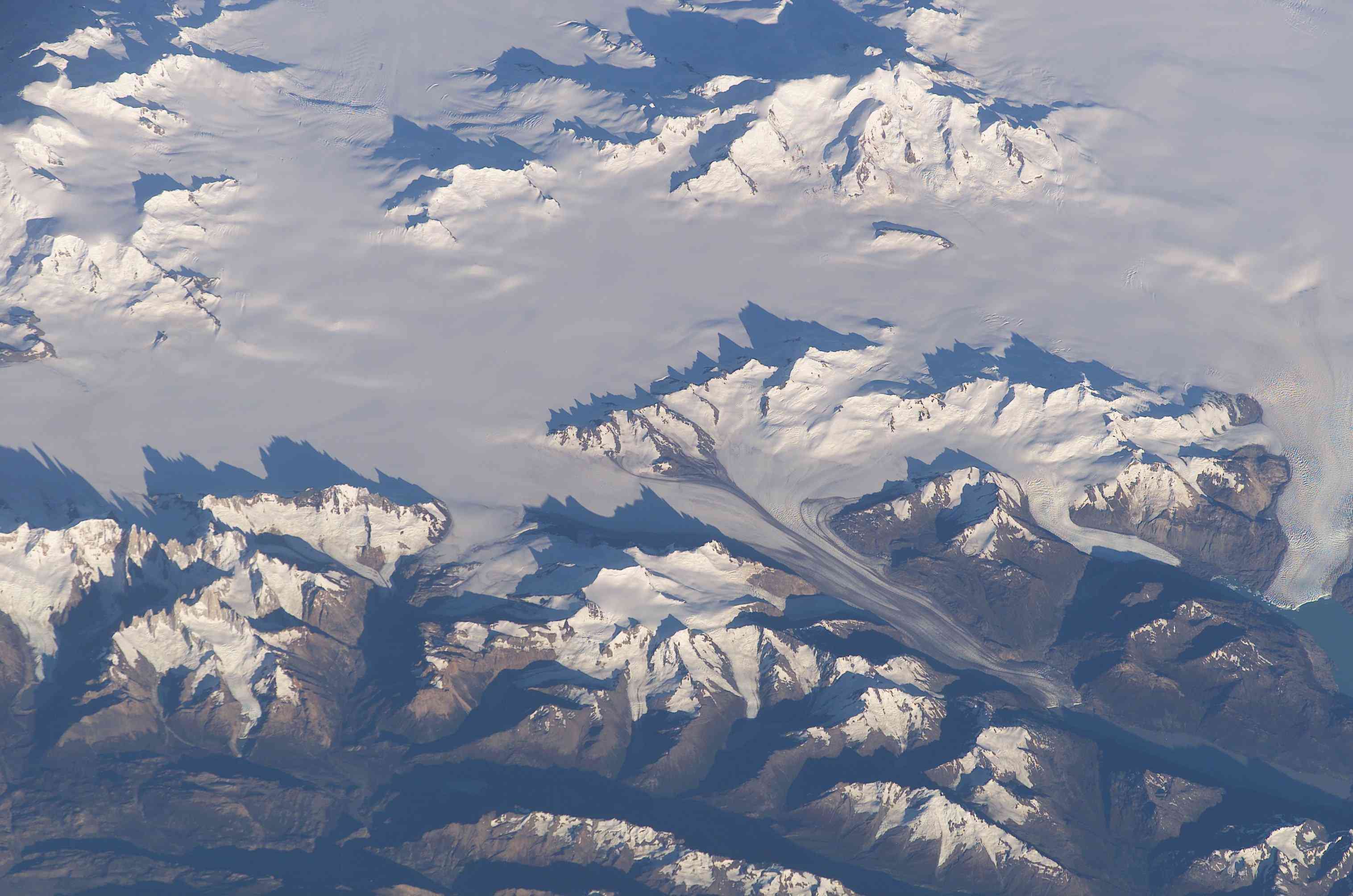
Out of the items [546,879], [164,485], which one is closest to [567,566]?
[546,879]

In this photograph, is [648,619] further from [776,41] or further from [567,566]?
[776,41]

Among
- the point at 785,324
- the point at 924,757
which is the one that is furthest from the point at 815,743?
the point at 785,324

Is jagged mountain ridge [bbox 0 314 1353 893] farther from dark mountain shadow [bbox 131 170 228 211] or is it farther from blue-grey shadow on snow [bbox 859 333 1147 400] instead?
dark mountain shadow [bbox 131 170 228 211]

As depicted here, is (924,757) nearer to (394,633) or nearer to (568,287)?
(394,633)

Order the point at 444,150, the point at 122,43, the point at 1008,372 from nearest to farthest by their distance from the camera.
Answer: the point at 1008,372, the point at 444,150, the point at 122,43

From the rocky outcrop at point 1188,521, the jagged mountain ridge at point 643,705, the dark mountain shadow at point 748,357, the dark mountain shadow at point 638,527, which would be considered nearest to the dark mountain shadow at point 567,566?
the jagged mountain ridge at point 643,705

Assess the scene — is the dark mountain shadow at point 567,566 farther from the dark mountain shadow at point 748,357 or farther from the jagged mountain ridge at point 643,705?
the dark mountain shadow at point 748,357

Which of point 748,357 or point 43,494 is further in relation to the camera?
point 748,357
